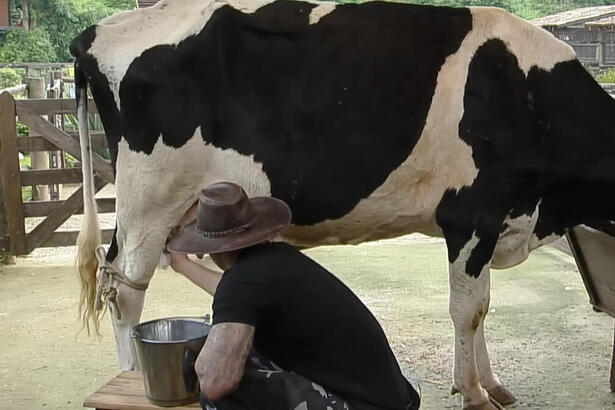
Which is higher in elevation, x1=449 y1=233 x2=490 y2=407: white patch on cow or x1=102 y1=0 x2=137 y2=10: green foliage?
x1=102 y1=0 x2=137 y2=10: green foliage

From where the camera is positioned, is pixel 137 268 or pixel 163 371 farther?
pixel 137 268

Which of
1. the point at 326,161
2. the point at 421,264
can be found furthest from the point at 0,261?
the point at 326,161

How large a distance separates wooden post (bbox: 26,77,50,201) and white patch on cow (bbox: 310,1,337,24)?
5.28 m

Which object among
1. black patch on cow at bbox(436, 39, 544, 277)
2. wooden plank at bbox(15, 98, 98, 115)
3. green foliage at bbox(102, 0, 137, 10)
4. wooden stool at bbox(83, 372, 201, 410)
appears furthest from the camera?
green foliage at bbox(102, 0, 137, 10)

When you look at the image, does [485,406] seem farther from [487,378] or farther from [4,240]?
[4,240]

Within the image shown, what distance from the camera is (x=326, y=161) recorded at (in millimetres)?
3789

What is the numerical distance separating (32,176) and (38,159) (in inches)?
51.8

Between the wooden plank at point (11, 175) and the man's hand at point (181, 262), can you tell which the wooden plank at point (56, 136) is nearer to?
the wooden plank at point (11, 175)

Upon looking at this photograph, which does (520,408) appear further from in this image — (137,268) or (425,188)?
(137,268)

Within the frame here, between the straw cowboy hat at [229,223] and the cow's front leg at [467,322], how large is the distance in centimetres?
164

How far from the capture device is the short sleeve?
2.07 metres

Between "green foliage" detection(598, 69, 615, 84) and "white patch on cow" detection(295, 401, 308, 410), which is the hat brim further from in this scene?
"green foliage" detection(598, 69, 615, 84)

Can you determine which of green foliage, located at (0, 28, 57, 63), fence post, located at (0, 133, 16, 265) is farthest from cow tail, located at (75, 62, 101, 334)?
green foliage, located at (0, 28, 57, 63)

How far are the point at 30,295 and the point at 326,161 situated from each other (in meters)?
3.39
